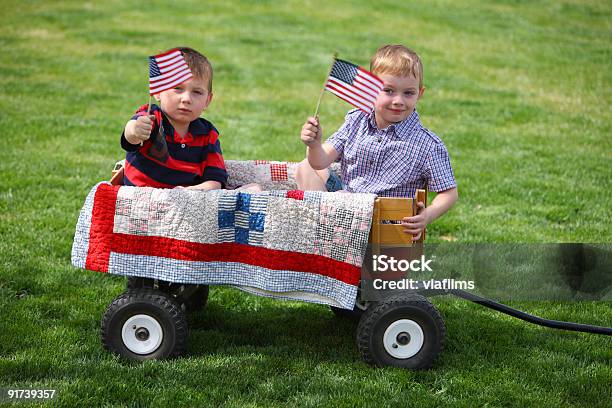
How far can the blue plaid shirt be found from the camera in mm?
4258

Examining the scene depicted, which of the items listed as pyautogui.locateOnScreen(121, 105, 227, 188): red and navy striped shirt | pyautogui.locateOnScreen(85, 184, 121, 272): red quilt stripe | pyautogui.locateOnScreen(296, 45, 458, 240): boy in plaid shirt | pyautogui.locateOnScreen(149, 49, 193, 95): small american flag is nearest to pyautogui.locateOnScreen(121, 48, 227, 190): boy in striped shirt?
pyautogui.locateOnScreen(121, 105, 227, 188): red and navy striped shirt

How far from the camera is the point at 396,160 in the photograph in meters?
4.29

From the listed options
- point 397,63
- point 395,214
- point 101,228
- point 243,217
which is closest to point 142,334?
point 101,228

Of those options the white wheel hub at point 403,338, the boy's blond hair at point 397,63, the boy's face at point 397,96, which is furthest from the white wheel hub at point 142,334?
the boy's blond hair at point 397,63

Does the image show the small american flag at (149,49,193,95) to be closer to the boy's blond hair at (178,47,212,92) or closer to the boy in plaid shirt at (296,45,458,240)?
the boy's blond hair at (178,47,212,92)

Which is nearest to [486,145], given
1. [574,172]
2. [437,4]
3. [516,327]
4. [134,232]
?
[574,172]

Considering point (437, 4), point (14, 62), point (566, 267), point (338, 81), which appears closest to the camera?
point (338, 81)

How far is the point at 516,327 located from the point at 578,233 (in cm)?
187

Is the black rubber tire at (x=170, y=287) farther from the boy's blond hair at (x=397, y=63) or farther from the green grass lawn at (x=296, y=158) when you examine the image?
the boy's blond hair at (x=397, y=63)

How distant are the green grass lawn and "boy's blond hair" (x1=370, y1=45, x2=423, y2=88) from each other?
1502 millimetres

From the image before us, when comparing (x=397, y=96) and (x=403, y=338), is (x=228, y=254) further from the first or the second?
(x=397, y=96)

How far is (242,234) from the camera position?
396 centimetres

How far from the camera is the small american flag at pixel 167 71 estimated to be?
404 cm

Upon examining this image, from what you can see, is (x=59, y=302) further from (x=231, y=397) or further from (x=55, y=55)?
(x=55, y=55)
